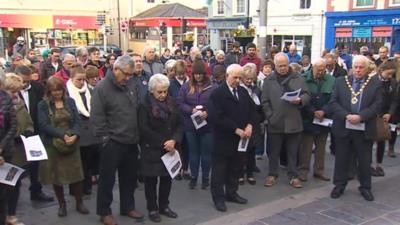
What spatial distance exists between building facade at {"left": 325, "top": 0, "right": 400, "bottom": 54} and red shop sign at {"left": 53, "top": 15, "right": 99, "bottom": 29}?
25353 mm

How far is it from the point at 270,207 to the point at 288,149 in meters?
1.08

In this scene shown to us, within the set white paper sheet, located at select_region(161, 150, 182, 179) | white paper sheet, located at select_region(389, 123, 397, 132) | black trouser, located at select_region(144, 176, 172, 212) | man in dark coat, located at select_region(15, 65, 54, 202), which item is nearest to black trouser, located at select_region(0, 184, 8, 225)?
man in dark coat, located at select_region(15, 65, 54, 202)

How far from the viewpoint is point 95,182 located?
632cm

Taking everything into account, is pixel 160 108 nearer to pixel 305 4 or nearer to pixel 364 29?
pixel 364 29

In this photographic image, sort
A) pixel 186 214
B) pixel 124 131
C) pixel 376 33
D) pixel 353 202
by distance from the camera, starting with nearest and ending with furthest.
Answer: pixel 124 131 < pixel 186 214 < pixel 353 202 < pixel 376 33

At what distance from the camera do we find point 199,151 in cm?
621

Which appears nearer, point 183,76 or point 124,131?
point 124,131

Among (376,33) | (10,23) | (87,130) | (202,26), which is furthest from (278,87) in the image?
(10,23)

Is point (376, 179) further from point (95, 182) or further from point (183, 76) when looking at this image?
point (95, 182)

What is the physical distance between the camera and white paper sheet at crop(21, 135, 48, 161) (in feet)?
14.6

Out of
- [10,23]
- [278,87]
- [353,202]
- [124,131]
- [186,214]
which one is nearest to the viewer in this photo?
[124,131]

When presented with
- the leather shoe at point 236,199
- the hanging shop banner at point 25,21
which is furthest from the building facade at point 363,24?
the hanging shop banner at point 25,21

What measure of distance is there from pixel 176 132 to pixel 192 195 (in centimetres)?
128

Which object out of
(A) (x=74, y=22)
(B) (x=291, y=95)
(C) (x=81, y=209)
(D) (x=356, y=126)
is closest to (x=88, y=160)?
(C) (x=81, y=209)
